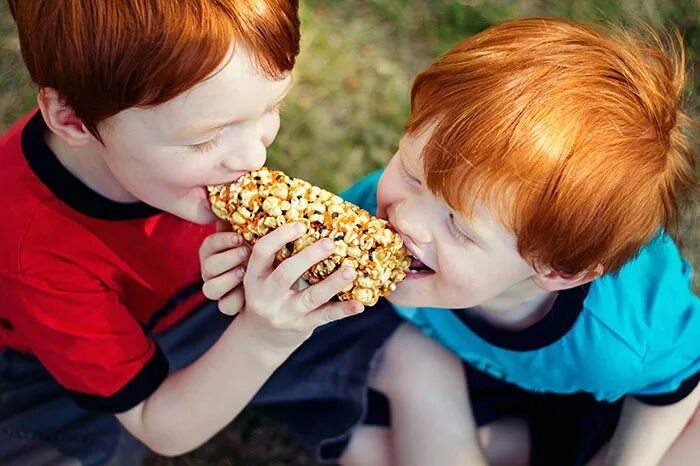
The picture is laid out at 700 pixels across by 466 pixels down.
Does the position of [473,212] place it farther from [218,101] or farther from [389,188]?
[218,101]

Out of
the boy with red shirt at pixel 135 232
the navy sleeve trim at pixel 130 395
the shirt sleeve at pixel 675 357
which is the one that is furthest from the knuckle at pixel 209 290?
the shirt sleeve at pixel 675 357

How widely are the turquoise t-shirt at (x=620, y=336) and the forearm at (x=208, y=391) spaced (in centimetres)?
54

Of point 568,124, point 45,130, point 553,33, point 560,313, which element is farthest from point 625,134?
point 45,130

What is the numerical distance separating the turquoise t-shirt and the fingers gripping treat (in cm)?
53

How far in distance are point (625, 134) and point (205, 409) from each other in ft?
4.03

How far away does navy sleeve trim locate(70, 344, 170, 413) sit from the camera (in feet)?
6.83

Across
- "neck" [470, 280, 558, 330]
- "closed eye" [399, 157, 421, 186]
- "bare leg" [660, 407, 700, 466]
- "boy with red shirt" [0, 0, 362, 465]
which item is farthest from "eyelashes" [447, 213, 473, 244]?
"bare leg" [660, 407, 700, 466]

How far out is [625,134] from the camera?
5.51ft

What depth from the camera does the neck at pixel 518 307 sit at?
2.16 m

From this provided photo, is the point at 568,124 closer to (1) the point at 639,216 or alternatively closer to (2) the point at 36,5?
(1) the point at 639,216

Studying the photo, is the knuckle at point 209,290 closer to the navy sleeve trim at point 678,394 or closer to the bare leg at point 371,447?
the bare leg at point 371,447

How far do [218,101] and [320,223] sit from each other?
343 mm

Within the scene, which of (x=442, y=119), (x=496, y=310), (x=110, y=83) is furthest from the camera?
(x=496, y=310)

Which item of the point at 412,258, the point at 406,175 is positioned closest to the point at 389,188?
the point at 406,175
